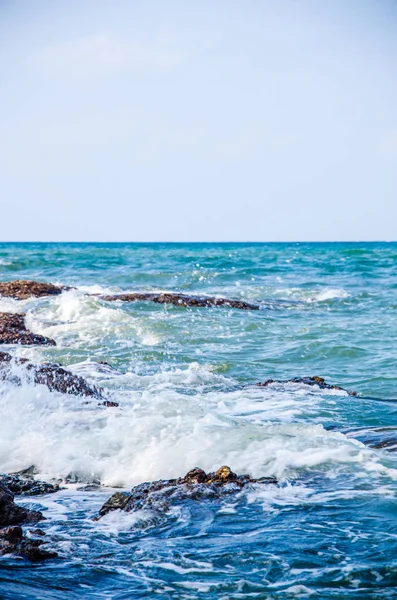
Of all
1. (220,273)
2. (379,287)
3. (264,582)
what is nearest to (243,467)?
(264,582)

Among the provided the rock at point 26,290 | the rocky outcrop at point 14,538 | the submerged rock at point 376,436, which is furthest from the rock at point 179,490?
the rock at point 26,290

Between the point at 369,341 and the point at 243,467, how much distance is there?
7.73 metres

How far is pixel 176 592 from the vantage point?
3.86 metres

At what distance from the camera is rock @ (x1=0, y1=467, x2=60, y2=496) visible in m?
5.53

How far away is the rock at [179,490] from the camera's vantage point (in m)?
4.99

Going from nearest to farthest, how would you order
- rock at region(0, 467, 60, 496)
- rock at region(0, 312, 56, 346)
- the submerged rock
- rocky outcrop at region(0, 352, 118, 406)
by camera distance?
1. rock at region(0, 467, 60, 496)
2. the submerged rock
3. rocky outcrop at region(0, 352, 118, 406)
4. rock at region(0, 312, 56, 346)

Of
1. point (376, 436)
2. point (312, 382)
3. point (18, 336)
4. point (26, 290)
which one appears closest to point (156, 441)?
point (376, 436)

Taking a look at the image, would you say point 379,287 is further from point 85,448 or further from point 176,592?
point 176,592

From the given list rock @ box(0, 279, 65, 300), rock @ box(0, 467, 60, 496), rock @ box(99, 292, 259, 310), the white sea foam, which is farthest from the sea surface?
rock @ box(0, 279, 65, 300)

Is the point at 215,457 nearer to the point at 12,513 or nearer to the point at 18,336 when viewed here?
the point at 12,513

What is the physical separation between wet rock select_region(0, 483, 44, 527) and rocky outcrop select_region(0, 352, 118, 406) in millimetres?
3313

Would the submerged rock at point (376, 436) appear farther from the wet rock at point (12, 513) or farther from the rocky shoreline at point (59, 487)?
the wet rock at point (12, 513)

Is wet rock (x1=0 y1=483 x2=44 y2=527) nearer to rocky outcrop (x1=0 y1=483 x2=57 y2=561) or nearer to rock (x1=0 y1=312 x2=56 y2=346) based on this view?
rocky outcrop (x1=0 y1=483 x2=57 y2=561)

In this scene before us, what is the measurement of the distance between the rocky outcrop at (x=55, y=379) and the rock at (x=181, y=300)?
9100 millimetres
